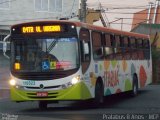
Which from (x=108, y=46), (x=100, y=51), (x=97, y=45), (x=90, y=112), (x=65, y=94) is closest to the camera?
(x=90, y=112)

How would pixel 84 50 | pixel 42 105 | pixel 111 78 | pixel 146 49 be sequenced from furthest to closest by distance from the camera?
pixel 146 49 < pixel 111 78 < pixel 42 105 < pixel 84 50

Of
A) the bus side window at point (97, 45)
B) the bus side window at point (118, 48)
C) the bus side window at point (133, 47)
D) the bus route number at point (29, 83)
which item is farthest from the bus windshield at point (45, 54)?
the bus side window at point (133, 47)

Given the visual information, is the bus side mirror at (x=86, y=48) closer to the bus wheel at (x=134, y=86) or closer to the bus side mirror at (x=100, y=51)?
the bus side mirror at (x=100, y=51)

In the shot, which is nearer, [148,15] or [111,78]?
[111,78]

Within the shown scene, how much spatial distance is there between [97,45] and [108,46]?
4.38 ft

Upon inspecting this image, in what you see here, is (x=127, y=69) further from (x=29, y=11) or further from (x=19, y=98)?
(x=29, y=11)

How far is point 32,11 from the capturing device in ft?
148

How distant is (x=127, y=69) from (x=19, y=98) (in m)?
6.93

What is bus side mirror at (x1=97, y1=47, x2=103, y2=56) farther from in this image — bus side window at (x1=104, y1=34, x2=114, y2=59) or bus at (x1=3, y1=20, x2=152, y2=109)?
bus side window at (x1=104, y1=34, x2=114, y2=59)

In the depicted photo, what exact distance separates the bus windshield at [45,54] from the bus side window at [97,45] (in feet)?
4.77

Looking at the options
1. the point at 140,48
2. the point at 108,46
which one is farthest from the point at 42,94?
the point at 140,48

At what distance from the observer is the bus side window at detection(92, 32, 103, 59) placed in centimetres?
1910

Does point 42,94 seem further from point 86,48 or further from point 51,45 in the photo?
point 86,48

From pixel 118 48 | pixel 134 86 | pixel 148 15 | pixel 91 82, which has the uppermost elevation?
pixel 118 48
